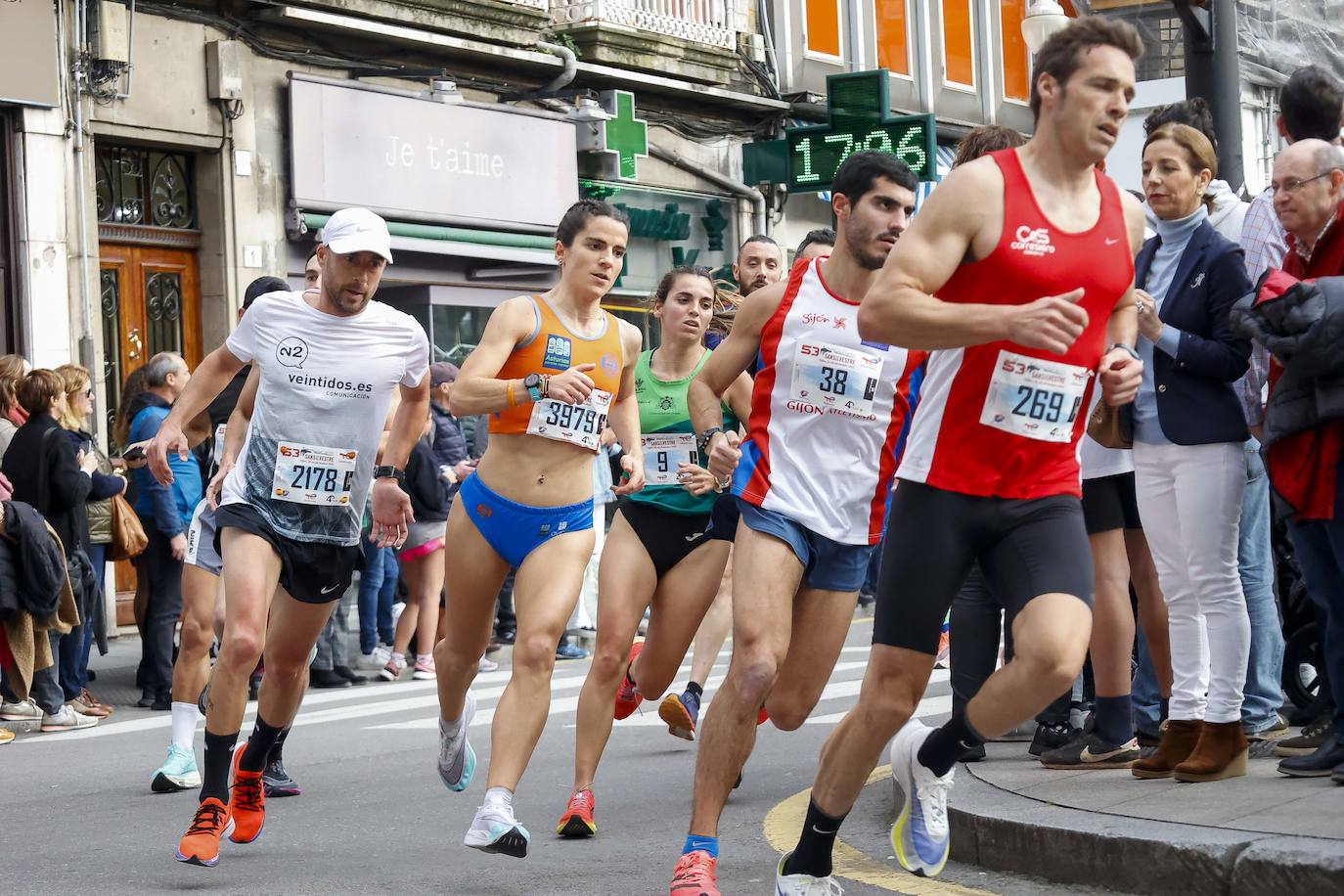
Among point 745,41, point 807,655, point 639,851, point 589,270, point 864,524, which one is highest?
point 745,41

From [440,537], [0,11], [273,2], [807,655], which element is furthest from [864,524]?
[273,2]

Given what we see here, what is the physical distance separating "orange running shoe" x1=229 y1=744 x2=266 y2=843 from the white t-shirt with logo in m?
0.83

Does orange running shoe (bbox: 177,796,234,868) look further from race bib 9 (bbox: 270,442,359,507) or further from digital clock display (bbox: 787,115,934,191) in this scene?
digital clock display (bbox: 787,115,934,191)

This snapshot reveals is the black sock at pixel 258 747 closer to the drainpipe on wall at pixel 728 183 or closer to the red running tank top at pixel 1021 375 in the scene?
the red running tank top at pixel 1021 375

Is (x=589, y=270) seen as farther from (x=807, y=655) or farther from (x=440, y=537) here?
(x=440, y=537)

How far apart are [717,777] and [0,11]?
1182cm

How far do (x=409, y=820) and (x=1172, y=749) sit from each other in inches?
108

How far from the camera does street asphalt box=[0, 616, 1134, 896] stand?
6.09 metres

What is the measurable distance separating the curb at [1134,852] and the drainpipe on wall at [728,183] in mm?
17257

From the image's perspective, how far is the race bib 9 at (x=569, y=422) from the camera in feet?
22.0

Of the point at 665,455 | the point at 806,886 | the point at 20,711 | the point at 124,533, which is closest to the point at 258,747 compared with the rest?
the point at 665,455

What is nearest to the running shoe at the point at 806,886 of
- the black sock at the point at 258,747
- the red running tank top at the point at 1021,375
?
the red running tank top at the point at 1021,375

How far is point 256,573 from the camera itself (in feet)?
22.1

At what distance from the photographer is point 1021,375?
16.3 feet
